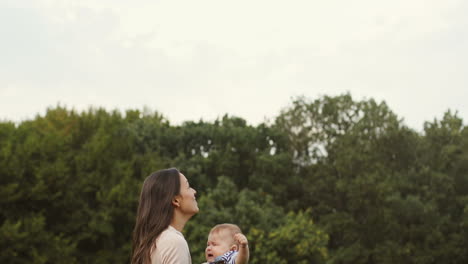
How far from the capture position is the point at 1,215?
100 feet

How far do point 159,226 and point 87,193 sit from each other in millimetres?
31103

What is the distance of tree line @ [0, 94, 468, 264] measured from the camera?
31219 mm

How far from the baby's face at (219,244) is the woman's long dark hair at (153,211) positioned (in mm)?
1312

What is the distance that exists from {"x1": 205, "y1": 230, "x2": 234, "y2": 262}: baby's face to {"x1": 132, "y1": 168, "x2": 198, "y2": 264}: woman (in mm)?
1280

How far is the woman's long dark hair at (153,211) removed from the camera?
3.77 meters

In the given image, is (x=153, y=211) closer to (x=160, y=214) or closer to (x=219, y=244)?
(x=160, y=214)

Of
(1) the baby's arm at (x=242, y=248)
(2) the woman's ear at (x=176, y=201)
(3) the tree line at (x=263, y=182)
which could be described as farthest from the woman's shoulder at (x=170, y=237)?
(3) the tree line at (x=263, y=182)

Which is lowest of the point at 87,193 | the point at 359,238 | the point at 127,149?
the point at 359,238

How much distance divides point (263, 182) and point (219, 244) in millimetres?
31301

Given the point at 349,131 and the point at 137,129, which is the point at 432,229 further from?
the point at 137,129

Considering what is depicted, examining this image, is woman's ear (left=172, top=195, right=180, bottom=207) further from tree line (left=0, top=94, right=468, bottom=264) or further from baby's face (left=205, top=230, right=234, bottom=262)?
tree line (left=0, top=94, right=468, bottom=264)

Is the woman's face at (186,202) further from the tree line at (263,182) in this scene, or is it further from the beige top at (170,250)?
the tree line at (263,182)

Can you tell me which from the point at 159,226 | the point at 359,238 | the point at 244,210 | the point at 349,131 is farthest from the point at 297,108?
the point at 159,226

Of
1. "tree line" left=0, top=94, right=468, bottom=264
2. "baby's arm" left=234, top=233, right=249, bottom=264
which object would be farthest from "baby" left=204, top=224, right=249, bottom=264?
"tree line" left=0, top=94, right=468, bottom=264
